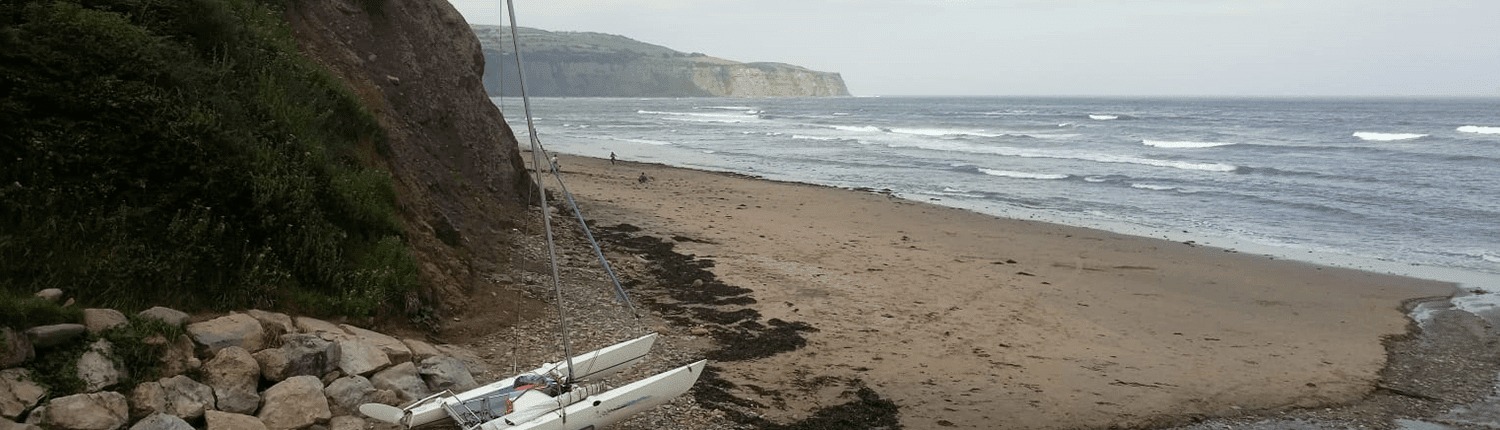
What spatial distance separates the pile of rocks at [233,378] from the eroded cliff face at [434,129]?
1909 mm

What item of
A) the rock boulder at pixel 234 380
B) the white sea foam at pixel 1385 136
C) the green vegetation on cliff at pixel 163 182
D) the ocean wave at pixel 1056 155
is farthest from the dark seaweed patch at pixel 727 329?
the white sea foam at pixel 1385 136

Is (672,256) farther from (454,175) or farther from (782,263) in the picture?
(454,175)

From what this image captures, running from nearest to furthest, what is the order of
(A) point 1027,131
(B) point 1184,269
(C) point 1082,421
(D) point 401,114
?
(C) point 1082,421 → (D) point 401,114 → (B) point 1184,269 → (A) point 1027,131

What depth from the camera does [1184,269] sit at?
1972 cm

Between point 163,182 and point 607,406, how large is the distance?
5.35 m

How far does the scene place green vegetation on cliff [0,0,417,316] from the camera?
9078 mm

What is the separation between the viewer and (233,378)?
27.1 ft

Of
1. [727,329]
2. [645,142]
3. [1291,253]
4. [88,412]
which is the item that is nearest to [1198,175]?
[1291,253]

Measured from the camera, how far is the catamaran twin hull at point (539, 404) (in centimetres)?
859

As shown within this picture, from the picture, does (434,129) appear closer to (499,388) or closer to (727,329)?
(727,329)

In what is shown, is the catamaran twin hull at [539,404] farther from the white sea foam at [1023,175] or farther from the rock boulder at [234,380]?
the white sea foam at [1023,175]

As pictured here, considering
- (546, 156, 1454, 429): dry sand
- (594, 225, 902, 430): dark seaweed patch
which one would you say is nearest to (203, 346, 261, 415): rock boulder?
(594, 225, 902, 430): dark seaweed patch

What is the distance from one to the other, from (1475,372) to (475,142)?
16.4 metres

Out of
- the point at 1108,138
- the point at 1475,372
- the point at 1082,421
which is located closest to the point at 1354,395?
the point at 1475,372
